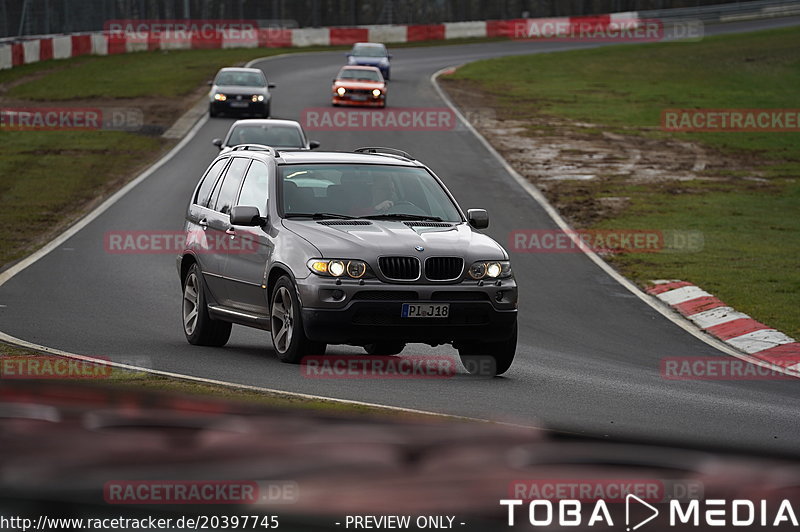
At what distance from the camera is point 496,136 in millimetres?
37688

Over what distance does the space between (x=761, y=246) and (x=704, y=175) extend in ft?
33.4

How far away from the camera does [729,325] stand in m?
15.2

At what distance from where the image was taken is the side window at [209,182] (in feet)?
40.2

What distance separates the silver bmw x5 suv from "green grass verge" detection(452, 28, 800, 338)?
239 inches

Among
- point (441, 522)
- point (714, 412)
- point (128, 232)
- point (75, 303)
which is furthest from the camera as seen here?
point (128, 232)

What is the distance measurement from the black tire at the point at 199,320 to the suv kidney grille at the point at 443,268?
2556 mm

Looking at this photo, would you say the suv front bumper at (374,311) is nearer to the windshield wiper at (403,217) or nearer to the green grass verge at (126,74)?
the windshield wiper at (403,217)

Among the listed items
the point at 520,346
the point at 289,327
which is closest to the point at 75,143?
the point at 520,346

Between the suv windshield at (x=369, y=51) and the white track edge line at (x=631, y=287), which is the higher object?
the suv windshield at (x=369, y=51)

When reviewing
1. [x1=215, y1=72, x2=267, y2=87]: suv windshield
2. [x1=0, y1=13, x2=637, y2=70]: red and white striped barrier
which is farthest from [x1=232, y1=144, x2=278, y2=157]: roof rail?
[x1=0, y1=13, x2=637, y2=70]: red and white striped barrier

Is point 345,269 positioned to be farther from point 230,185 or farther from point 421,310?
point 230,185

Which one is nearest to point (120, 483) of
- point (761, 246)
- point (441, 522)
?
point (441, 522)

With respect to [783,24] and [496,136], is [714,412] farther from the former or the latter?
[783,24]

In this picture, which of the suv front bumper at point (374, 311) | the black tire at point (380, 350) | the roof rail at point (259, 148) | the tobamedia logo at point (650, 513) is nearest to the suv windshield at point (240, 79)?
the roof rail at point (259, 148)
